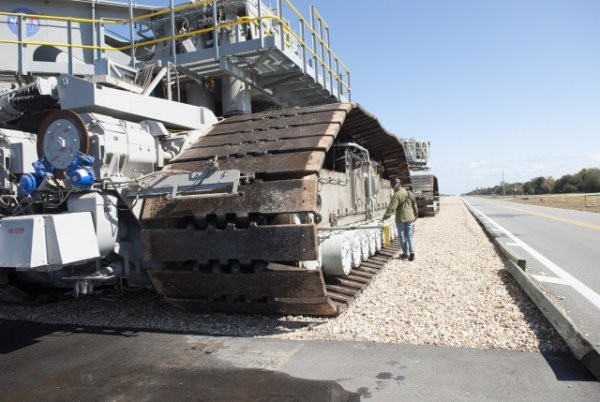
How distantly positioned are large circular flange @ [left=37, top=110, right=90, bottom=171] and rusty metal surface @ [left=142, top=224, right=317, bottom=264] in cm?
105

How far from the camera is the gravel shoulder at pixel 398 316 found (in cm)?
457

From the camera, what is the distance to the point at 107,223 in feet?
15.7

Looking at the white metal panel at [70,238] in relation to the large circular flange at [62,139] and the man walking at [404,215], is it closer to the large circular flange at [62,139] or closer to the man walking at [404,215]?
the large circular flange at [62,139]

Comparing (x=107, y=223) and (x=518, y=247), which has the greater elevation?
(x=107, y=223)

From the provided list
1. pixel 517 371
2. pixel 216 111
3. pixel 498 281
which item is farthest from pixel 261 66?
pixel 517 371

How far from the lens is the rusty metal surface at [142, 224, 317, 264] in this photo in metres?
4.40

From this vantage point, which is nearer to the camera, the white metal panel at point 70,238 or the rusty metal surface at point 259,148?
the white metal panel at point 70,238

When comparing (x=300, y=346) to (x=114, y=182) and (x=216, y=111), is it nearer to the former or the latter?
(x=114, y=182)

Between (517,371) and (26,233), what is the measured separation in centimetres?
411

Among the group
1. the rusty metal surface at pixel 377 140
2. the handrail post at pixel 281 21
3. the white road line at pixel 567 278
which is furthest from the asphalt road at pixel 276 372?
the handrail post at pixel 281 21

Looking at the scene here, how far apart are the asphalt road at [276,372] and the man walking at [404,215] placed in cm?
514

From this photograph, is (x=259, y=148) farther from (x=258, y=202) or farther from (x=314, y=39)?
(x=314, y=39)

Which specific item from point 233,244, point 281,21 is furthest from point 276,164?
point 281,21

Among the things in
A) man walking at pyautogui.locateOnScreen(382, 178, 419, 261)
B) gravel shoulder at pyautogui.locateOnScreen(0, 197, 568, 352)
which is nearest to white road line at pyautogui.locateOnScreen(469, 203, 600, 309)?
gravel shoulder at pyautogui.locateOnScreen(0, 197, 568, 352)
